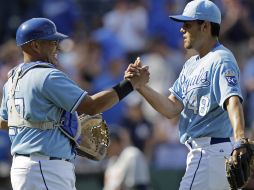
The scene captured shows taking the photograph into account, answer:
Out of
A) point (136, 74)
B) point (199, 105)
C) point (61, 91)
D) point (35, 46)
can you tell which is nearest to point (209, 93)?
point (199, 105)

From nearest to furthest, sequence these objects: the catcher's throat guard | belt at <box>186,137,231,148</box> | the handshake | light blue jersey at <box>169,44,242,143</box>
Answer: light blue jersey at <box>169,44,242,143</box>, belt at <box>186,137,231,148</box>, the handshake, the catcher's throat guard

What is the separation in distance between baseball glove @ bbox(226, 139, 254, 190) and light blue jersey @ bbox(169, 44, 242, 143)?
448 mm

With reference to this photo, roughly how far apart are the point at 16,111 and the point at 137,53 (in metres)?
7.65

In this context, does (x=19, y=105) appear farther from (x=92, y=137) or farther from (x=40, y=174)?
(x=92, y=137)

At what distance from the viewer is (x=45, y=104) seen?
6.79m

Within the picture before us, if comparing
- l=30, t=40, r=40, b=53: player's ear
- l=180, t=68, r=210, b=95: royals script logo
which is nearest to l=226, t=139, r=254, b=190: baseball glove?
Answer: l=180, t=68, r=210, b=95: royals script logo

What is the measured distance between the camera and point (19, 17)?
15750mm

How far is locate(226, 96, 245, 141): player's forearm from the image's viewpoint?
252 inches

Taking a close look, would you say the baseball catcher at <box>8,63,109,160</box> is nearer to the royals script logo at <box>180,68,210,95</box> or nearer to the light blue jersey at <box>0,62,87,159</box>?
the light blue jersey at <box>0,62,87,159</box>

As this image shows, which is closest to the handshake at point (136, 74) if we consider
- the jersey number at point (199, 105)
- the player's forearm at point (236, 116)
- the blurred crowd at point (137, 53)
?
the jersey number at point (199, 105)

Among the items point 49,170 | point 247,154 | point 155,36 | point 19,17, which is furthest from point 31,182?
point 19,17

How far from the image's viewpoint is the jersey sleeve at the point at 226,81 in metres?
6.68

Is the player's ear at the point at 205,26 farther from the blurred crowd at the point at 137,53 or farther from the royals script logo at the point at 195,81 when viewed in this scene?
the blurred crowd at the point at 137,53

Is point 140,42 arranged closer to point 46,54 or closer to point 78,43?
point 78,43
